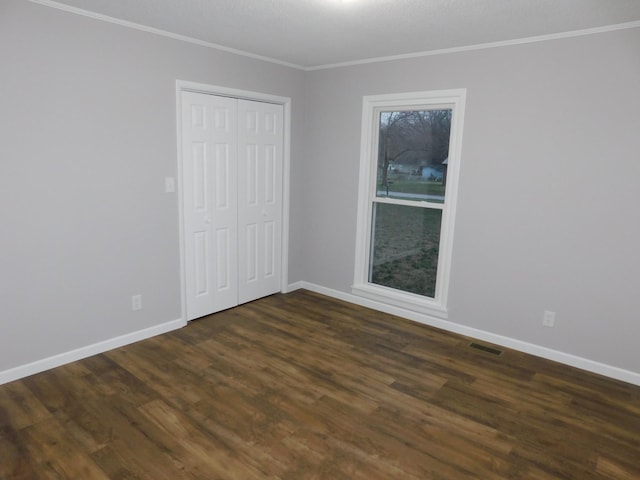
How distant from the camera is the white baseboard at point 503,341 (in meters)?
3.10

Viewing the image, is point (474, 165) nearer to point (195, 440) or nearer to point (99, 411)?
point (195, 440)

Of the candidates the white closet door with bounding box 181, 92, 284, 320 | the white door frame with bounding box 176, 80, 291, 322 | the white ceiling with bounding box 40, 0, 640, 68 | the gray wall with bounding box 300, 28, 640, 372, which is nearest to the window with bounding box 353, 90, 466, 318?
the gray wall with bounding box 300, 28, 640, 372

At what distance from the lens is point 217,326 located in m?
3.80

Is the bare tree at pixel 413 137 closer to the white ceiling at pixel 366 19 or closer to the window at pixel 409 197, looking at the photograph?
the window at pixel 409 197

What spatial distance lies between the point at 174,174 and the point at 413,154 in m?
2.16

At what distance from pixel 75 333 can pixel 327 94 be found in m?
3.17

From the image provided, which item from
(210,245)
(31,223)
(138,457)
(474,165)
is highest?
(474,165)

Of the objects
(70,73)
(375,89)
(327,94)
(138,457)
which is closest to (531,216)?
(375,89)

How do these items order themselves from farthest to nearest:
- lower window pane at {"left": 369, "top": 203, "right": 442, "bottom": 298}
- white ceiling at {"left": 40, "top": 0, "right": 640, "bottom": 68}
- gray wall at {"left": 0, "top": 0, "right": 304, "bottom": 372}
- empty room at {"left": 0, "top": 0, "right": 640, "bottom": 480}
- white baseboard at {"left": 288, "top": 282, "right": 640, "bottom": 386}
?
lower window pane at {"left": 369, "top": 203, "right": 442, "bottom": 298}
white baseboard at {"left": 288, "top": 282, "right": 640, "bottom": 386}
gray wall at {"left": 0, "top": 0, "right": 304, "bottom": 372}
white ceiling at {"left": 40, "top": 0, "right": 640, "bottom": 68}
empty room at {"left": 0, "top": 0, "right": 640, "bottom": 480}

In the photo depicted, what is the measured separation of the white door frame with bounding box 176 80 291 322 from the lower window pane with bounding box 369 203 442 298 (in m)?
0.97

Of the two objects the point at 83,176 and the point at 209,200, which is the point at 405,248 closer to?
the point at 209,200

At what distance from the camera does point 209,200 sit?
12.6ft

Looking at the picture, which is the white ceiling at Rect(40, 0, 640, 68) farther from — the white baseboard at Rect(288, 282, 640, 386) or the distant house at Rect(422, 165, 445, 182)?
the white baseboard at Rect(288, 282, 640, 386)

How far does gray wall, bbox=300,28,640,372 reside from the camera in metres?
2.93
